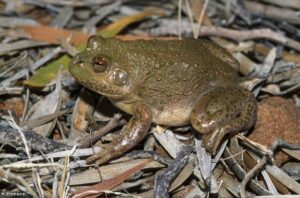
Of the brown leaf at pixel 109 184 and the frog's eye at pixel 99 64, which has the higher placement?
the frog's eye at pixel 99 64

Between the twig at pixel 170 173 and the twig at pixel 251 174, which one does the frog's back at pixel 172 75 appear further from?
the twig at pixel 251 174

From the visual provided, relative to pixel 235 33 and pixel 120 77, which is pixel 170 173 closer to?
pixel 120 77

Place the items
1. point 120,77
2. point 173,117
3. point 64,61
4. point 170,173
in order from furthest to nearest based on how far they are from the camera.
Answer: point 64,61, point 173,117, point 120,77, point 170,173

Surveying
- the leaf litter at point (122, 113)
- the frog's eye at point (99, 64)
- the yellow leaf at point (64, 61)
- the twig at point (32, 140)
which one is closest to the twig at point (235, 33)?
→ the leaf litter at point (122, 113)

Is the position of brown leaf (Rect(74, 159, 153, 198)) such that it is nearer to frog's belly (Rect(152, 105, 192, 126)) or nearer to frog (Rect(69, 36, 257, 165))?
frog (Rect(69, 36, 257, 165))

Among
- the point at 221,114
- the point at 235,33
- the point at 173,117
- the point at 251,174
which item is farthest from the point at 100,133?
the point at 235,33

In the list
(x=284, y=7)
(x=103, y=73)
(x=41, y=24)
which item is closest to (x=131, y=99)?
(x=103, y=73)

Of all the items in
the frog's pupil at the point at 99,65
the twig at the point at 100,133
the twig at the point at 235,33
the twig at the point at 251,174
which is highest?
the frog's pupil at the point at 99,65

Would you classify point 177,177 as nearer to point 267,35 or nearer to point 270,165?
point 270,165
